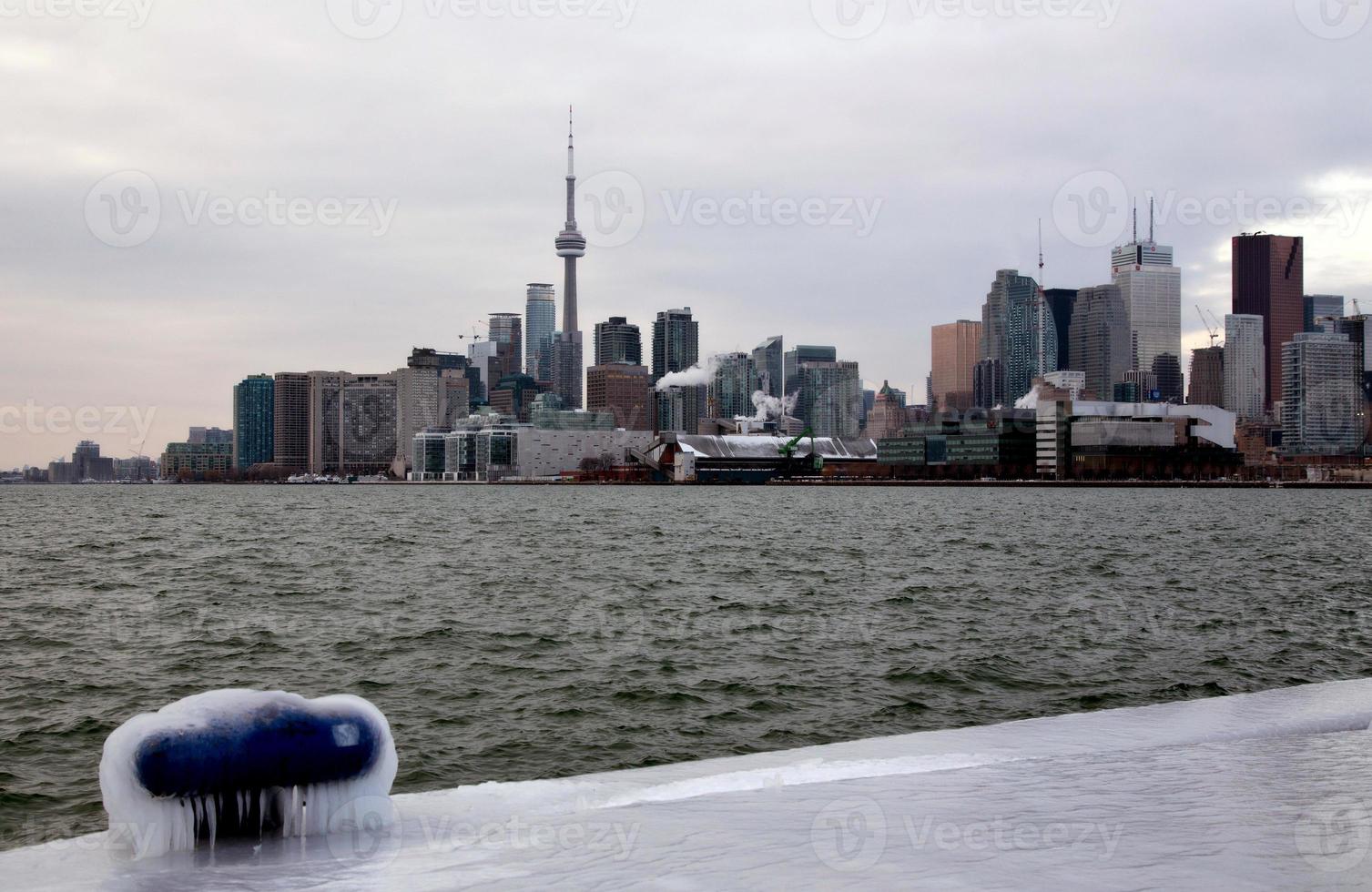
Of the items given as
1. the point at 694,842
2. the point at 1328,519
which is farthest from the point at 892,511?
the point at 694,842

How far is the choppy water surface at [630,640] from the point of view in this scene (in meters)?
16.2

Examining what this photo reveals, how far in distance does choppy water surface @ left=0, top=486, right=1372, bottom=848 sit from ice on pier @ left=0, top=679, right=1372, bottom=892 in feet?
13.3

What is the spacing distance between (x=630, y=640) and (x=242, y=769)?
56.1 feet

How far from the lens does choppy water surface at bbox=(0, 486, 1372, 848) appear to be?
53.1 ft

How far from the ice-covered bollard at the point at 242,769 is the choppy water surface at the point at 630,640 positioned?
5020 mm

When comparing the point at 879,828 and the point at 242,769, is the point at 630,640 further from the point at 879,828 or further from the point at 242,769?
the point at 242,769

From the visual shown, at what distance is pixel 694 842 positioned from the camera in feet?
26.5

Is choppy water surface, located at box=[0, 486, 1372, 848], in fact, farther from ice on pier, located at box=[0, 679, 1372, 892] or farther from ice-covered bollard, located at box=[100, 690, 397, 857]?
ice-covered bollard, located at box=[100, 690, 397, 857]

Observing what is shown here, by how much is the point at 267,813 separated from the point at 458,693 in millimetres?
10844

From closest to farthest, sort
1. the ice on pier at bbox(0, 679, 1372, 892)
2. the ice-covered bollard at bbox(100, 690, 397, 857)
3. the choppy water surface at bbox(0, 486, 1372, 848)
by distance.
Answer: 1. the ice on pier at bbox(0, 679, 1372, 892)
2. the ice-covered bollard at bbox(100, 690, 397, 857)
3. the choppy water surface at bbox(0, 486, 1372, 848)

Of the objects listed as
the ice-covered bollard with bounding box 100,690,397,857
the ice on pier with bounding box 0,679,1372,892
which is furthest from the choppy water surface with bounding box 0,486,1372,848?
the ice-covered bollard with bounding box 100,690,397,857

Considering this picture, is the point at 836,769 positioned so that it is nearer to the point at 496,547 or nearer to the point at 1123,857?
the point at 1123,857

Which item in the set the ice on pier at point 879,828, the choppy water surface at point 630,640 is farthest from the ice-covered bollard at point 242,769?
the choppy water surface at point 630,640

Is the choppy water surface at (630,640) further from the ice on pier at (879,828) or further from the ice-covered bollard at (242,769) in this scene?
the ice-covered bollard at (242,769)
